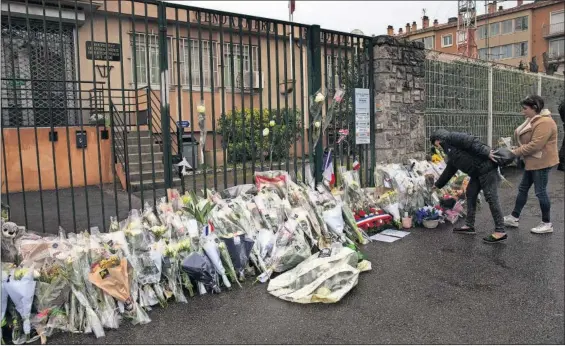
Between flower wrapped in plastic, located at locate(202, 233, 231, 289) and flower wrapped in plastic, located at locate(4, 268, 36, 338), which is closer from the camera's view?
flower wrapped in plastic, located at locate(4, 268, 36, 338)

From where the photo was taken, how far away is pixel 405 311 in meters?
3.22

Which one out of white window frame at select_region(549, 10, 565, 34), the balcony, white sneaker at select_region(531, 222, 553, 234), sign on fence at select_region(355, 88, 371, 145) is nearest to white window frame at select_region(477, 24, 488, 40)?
white window frame at select_region(549, 10, 565, 34)

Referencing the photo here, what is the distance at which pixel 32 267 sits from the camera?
3156mm

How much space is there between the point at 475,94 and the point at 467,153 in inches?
193

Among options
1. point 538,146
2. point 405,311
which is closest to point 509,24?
point 538,146

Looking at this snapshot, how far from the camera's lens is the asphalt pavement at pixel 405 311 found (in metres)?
2.86

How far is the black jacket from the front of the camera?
491cm

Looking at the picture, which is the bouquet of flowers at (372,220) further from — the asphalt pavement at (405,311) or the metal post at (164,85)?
the metal post at (164,85)

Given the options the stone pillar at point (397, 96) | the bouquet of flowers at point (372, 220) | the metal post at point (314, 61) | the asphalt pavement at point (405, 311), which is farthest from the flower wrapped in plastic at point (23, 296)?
the stone pillar at point (397, 96)

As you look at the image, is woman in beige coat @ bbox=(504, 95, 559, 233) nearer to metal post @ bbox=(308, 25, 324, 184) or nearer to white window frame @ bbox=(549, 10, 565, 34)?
metal post @ bbox=(308, 25, 324, 184)

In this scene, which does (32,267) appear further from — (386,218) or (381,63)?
(381,63)

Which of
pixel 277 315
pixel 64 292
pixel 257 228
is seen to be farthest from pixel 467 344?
pixel 64 292

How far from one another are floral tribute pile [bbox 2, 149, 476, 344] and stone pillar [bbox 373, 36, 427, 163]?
1.91 metres

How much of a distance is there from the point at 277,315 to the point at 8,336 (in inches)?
73.0
